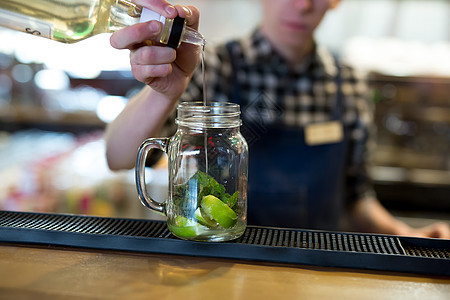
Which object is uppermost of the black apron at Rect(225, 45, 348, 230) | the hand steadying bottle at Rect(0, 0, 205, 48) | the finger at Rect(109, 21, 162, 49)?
the hand steadying bottle at Rect(0, 0, 205, 48)

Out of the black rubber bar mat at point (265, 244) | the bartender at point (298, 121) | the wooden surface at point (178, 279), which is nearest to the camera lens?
the wooden surface at point (178, 279)

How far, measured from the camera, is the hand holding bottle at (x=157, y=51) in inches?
29.6

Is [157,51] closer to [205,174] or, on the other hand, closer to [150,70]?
[150,70]

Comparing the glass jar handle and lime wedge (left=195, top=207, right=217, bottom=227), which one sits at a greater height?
the glass jar handle

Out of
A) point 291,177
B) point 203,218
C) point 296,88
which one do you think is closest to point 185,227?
point 203,218

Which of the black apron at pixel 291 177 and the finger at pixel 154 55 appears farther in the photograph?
the black apron at pixel 291 177

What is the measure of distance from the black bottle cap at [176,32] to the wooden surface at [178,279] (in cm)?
33

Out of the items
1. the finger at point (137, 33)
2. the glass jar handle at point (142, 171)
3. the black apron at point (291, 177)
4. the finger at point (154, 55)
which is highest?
the finger at point (137, 33)

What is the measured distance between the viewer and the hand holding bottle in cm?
75

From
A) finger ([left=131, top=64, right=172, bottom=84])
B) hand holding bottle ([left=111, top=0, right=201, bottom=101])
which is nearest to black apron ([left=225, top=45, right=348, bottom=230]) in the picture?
hand holding bottle ([left=111, top=0, right=201, bottom=101])

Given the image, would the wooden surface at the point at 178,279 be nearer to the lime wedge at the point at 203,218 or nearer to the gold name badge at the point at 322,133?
the lime wedge at the point at 203,218

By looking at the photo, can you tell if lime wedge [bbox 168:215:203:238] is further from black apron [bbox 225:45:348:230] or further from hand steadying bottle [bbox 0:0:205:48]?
black apron [bbox 225:45:348:230]

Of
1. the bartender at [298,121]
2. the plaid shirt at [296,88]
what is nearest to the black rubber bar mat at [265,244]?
the bartender at [298,121]

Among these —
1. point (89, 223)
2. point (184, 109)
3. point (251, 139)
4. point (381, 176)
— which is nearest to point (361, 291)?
point (184, 109)
